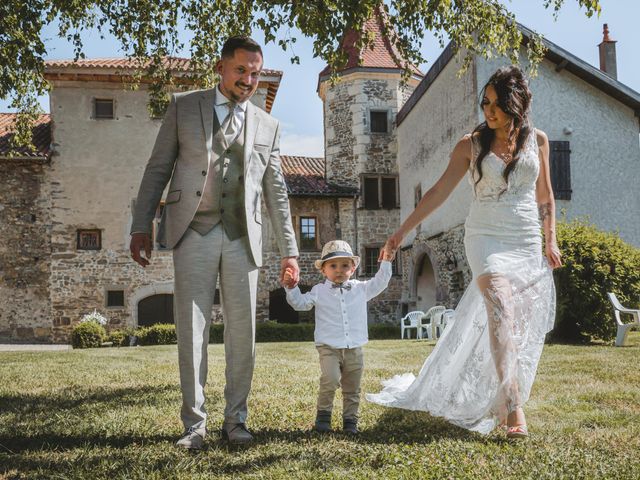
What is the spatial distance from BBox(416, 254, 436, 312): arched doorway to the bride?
16.8 m

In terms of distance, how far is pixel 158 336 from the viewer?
1697 centimetres

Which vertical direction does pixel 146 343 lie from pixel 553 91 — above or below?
below

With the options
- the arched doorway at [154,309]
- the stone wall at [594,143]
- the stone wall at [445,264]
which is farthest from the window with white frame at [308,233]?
the stone wall at [594,143]

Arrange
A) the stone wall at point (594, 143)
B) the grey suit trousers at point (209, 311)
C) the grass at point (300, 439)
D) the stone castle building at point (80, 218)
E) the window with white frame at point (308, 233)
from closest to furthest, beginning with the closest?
the grass at point (300, 439)
the grey suit trousers at point (209, 311)
the stone wall at point (594, 143)
the stone castle building at point (80, 218)
the window with white frame at point (308, 233)

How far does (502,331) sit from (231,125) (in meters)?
1.97

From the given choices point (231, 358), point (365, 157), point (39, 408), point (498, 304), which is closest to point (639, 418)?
point (498, 304)

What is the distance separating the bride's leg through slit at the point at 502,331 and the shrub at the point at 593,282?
29.7 feet

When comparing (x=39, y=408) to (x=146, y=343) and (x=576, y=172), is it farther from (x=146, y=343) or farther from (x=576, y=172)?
Result: (x=576, y=172)

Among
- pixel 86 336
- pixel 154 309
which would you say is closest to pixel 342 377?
pixel 86 336

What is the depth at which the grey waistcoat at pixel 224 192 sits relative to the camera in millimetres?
3369

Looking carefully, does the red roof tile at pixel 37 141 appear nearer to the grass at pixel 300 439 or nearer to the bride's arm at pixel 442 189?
the grass at pixel 300 439

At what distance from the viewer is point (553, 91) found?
15.7 m

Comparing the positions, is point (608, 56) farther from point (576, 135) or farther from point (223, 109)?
point (223, 109)

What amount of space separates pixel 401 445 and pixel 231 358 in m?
1.04
